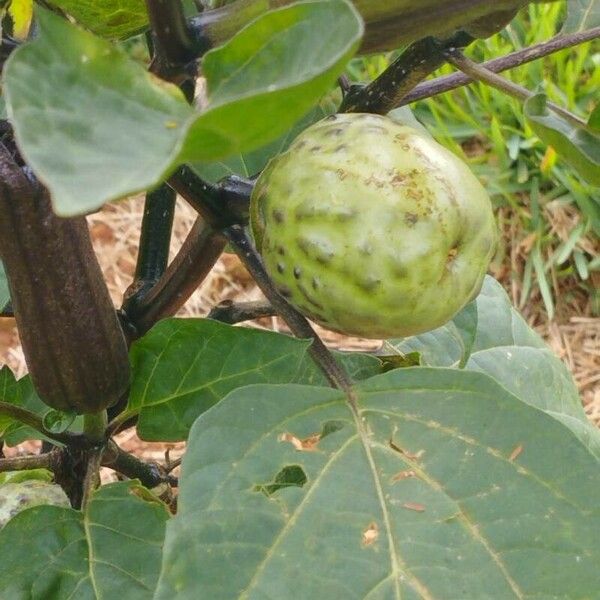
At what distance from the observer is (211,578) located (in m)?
0.43

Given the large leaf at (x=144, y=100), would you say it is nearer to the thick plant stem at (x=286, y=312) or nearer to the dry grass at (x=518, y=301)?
the thick plant stem at (x=286, y=312)

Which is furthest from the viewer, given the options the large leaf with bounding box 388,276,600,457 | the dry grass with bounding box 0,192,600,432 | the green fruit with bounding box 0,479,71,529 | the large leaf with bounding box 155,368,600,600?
the dry grass with bounding box 0,192,600,432

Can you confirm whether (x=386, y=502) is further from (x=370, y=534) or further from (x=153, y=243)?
(x=153, y=243)

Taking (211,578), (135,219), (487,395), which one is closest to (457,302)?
(487,395)

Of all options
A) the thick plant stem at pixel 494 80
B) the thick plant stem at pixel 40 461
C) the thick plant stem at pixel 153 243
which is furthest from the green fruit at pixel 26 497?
the thick plant stem at pixel 494 80

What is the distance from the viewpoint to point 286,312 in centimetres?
51

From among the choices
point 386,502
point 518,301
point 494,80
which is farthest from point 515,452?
point 518,301

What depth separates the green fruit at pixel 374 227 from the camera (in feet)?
1.45

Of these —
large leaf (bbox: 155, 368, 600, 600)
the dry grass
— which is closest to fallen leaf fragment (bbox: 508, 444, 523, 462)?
large leaf (bbox: 155, 368, 600, 600)

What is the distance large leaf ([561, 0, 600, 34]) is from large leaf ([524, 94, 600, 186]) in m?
0.18

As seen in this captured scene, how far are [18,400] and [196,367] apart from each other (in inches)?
6.6

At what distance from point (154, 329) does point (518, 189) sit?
4.73 feet

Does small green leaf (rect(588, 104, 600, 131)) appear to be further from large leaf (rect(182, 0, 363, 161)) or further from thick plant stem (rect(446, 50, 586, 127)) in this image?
large leaf (rect(182, 0, 363, 161))

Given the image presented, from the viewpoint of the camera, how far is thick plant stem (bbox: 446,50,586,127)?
48 cm
